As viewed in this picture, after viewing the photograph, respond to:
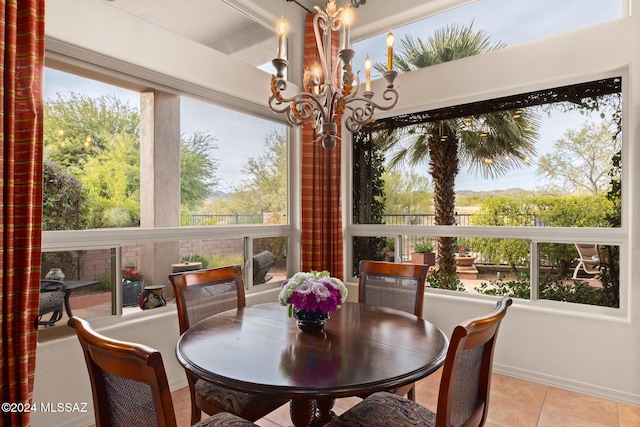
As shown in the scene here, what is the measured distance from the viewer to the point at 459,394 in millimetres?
1248

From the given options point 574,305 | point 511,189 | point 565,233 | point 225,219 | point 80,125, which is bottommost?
point 574,305

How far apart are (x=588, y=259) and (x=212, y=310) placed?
2.67m

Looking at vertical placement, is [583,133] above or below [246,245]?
above

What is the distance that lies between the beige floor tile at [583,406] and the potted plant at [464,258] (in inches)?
42.8

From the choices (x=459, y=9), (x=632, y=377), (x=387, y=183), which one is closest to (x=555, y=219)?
(x=632, y=377)

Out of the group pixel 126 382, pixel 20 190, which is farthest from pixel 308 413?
pixel 20 190

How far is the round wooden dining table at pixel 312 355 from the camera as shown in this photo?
1172 mm

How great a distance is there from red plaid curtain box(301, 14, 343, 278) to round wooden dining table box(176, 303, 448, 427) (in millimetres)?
1667

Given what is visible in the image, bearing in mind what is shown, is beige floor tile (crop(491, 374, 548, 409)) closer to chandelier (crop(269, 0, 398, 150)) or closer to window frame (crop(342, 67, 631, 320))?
window frame (crop(342, 67, 631, 320))

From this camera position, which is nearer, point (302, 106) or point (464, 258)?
point (302, 106)

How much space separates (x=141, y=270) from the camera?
261cm

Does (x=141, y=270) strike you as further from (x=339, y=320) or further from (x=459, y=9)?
(x=459, y=9)

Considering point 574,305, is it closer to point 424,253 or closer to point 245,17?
point 424,253

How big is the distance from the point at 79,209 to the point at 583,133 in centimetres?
356
